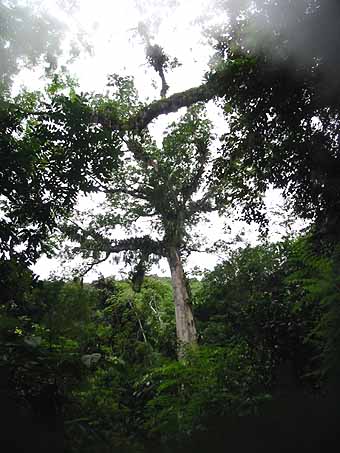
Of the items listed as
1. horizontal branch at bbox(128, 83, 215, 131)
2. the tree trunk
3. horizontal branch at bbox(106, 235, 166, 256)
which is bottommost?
the tree trunk

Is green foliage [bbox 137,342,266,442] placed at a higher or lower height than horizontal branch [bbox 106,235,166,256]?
lower

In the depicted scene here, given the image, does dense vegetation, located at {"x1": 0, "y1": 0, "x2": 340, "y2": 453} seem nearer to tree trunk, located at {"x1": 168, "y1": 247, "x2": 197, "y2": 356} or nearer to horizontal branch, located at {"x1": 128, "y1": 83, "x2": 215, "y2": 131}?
tree trunk, located at {"x1": 168, "y1": 247, "x2": 197, "y2": 356}

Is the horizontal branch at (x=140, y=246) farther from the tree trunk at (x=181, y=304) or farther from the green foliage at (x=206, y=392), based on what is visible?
the green foliage at (x=206, y=392)

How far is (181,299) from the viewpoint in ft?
36.8

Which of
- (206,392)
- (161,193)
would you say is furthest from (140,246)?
(206,392)

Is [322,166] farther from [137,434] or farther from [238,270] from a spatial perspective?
[238,270]

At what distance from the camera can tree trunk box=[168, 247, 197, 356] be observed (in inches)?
404

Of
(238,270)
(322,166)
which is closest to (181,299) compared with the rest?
(238,270)

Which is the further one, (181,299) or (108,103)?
(108,103)

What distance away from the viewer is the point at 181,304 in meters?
11.1

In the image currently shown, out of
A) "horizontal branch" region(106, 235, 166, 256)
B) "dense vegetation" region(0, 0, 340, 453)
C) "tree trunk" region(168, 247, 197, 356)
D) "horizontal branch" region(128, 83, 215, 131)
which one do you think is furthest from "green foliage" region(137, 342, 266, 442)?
"horizontal branch" region(128, 83, 215, 131)

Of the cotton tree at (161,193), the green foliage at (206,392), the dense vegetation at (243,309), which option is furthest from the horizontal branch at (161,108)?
the green foliage at (206,392)

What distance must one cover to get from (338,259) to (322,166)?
140cm

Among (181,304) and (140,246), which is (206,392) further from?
(140,246)
